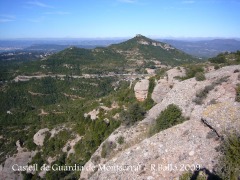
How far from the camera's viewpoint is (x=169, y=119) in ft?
63.3

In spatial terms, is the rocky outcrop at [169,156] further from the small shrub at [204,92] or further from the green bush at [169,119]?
the small shrub at [204,92]

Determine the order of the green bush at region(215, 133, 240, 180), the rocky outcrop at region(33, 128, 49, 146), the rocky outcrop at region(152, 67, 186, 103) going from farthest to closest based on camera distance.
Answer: the rocky outcrop at region(33, 128, 49, 146) → the rocky outcrop at region(152, 67, 186, 103) → the green bush at region(215, 133, 240, 180)

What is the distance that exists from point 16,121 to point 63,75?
6992 centimetres

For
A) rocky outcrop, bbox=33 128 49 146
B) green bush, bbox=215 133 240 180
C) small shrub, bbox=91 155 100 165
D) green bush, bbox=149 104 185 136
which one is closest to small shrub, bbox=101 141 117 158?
small shrub, bbox=91 155 100 165

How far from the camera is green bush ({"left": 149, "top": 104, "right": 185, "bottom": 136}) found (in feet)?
61.5

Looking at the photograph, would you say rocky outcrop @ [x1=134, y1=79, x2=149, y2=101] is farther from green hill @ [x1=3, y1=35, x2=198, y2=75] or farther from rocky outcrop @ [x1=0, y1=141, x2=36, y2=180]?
green hill @ [x1=3, y1=35, x2=198, y2=75]

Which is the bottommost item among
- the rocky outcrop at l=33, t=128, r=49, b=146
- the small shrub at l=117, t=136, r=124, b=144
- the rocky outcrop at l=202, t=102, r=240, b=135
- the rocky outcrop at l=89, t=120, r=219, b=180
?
the rocky outcrop at l=33, t=128, r=49, b=146

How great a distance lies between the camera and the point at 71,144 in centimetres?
3491

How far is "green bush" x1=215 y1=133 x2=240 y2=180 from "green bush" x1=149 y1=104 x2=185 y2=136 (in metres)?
6.15

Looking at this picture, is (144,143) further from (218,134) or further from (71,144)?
(71,144)

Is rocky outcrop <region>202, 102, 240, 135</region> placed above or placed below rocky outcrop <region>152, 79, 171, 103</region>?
above

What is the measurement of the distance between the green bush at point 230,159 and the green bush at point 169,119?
615cm

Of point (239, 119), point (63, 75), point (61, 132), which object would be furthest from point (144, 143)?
point (63, 75)

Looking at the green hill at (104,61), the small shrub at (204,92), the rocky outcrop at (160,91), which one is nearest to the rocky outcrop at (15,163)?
the rocky outcrop at (160,91)
